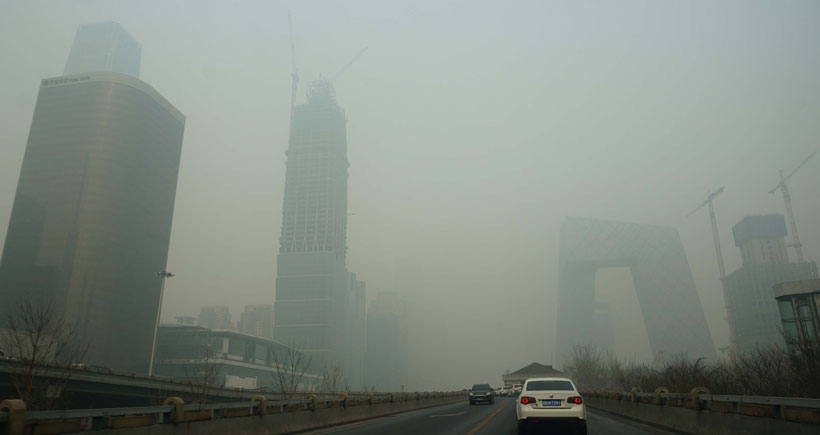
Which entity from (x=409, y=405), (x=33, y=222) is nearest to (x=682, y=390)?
(x=409, y=405)

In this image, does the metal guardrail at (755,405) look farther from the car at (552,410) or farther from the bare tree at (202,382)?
the bare tree at (202,382)

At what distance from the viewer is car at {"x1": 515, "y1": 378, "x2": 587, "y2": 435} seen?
14062 millimetres

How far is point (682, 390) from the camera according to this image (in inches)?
1037

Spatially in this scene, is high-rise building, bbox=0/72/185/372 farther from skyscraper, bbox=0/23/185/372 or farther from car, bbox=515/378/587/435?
car, bbox=515/378/587/435

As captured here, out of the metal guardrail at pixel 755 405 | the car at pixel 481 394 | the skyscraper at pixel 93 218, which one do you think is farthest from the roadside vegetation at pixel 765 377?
the skyscraper at pixel 93 218

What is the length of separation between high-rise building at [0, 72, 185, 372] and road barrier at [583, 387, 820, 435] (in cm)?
16780

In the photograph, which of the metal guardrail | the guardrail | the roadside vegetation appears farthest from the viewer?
the roadside vegetation

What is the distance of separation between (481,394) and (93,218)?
16792cm

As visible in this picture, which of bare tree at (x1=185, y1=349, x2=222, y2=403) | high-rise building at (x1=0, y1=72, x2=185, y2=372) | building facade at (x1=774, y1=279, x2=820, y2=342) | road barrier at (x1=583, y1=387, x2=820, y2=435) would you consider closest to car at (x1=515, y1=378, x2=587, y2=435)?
road barrier at (x1=583, y1=387, x2=820, y2=435)

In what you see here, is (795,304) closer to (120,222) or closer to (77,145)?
(120,222)

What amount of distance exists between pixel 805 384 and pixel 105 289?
183 m

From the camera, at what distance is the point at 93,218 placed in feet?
555

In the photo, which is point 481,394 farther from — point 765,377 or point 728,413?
point 728,413

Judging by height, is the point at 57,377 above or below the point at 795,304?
below
